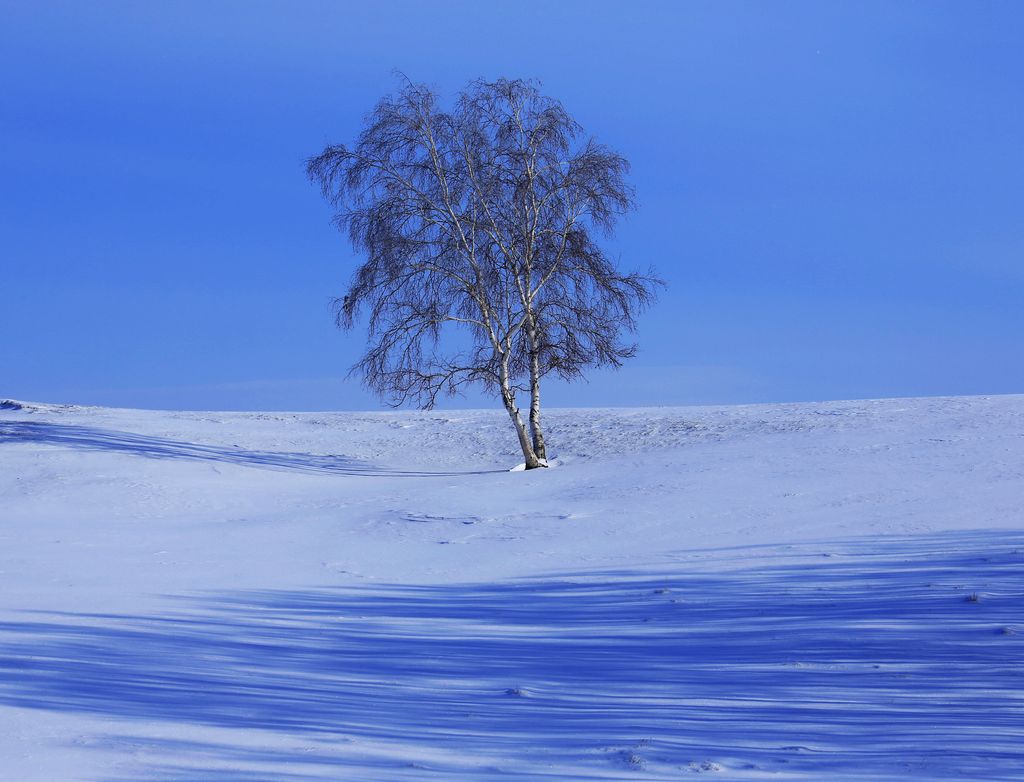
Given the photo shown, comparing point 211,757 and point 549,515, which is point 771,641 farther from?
point 549,515

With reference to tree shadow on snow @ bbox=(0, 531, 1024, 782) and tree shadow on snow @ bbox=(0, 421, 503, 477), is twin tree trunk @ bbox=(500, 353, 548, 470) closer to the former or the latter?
tree shadow on snow @ bbox=(0, 421, 503, 477)

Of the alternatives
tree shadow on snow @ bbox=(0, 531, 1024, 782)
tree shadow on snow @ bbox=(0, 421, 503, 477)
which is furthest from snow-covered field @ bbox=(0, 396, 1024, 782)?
tree shadow on snow @ bbox=(0, 421, 503, 477)

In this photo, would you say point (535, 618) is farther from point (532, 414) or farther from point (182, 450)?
point (182, 450)

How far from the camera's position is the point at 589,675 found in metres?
6.33

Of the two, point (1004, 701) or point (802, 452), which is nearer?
point (1004, 701)

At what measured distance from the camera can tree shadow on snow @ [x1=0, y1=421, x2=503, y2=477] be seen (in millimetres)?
21234

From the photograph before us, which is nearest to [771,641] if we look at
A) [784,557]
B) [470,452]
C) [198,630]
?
[784,557]

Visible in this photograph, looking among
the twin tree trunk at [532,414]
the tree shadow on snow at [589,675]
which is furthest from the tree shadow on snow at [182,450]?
the tree shadow on snow at [589,675]

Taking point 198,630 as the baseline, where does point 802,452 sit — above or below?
above

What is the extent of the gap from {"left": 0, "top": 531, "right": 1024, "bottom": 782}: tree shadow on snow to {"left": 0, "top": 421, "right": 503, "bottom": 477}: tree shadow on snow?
1188cm

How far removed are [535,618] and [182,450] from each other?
626 inches

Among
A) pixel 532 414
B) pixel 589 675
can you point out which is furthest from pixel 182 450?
pixel 589 675

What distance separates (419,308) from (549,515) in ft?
25.3

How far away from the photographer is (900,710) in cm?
529
